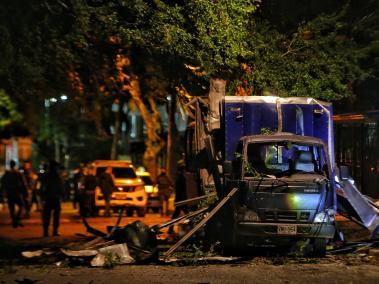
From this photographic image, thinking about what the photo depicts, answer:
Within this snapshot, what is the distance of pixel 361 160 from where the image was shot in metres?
16.9

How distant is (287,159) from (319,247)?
1.83 metres

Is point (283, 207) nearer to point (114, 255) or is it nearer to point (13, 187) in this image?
point (114, 255)

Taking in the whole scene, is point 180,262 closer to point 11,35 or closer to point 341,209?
point 341,209

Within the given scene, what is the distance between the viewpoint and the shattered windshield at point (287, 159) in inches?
450

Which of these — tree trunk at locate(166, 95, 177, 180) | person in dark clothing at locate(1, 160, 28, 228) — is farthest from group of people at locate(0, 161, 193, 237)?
tree trunk at locate(166, 95, 177, 180)

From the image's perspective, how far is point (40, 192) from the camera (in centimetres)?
1988

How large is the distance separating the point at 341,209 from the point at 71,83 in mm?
12045

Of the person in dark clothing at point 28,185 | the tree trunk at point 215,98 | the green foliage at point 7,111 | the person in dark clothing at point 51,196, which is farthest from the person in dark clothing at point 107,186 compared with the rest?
the green foliage at point 7,111

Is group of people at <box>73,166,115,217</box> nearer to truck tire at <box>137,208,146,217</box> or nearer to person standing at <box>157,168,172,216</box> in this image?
truck tire at <box>137,208,146,217</box>

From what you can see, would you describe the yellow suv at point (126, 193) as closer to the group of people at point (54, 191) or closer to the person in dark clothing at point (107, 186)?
the group of people at point (54, 191)

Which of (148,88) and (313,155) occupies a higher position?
(148,88)

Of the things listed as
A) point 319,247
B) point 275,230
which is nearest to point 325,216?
point 319,247

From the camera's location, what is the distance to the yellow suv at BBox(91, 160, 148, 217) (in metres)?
23.0

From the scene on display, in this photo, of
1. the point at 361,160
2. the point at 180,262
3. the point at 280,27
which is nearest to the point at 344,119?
the point at 361,160
